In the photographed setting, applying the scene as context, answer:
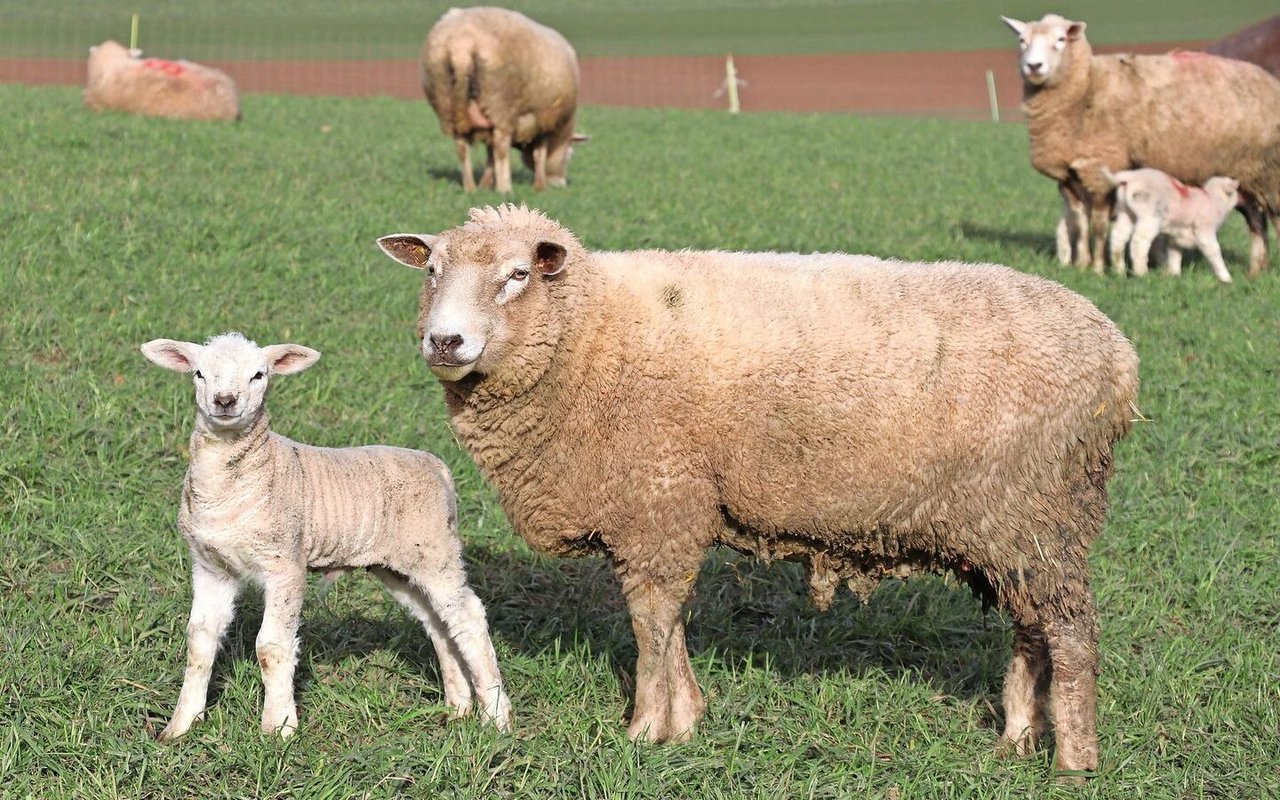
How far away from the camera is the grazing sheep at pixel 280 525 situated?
3.98m

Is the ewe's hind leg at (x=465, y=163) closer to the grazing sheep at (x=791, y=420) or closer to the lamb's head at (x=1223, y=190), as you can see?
the lamb's head at (x=1223, y=190)

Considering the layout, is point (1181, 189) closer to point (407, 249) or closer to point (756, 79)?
point (407, 249)

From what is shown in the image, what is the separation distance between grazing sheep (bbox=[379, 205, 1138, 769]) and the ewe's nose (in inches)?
→ 23.8

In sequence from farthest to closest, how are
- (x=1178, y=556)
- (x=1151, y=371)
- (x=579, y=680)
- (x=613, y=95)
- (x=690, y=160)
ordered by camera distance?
(x=613, y=95), (x=690, y=160), (x=1151, y=371), (x=1178, y=556), (x=579, y=680)

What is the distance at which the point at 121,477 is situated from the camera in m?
6.08

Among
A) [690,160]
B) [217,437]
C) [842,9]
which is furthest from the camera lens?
[842,9]

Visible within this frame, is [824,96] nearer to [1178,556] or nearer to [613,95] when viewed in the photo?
[613,95]

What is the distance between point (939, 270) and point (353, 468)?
80.2 inches

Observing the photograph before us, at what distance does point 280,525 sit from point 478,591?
1.61 m

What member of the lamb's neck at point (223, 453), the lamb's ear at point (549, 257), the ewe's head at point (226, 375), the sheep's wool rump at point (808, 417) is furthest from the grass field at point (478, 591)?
the lamb's ear at point (549, 257)

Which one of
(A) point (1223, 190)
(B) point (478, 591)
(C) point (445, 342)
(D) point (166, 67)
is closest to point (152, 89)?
(D) point (166, 67)

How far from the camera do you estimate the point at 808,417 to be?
13.4ft

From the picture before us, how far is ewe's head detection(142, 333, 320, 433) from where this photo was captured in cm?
390

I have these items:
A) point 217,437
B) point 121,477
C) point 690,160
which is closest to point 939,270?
point 217,437
